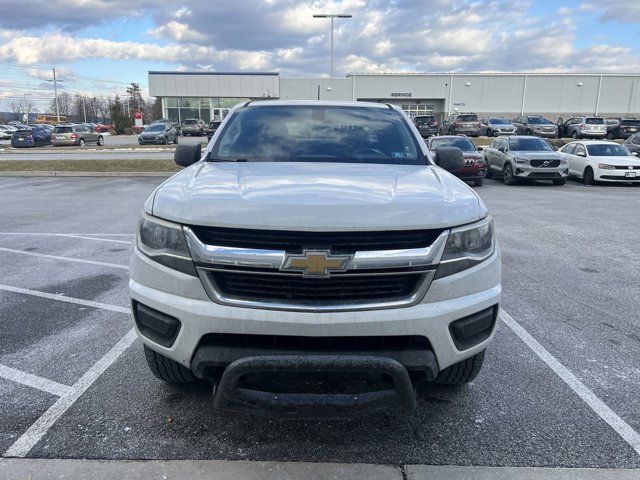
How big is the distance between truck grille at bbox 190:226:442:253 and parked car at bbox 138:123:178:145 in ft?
113

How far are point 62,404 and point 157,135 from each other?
112 feet

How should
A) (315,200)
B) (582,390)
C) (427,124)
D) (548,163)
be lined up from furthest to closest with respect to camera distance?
(427,124)
(548,163)
(582,390)
(315,200)

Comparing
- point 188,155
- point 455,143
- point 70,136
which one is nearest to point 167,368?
point 188,155

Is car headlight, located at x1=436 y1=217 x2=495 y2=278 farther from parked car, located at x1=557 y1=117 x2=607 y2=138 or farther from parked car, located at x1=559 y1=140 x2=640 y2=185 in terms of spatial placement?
parked car, located at x1=557 y1=117 x2=607 y2=138

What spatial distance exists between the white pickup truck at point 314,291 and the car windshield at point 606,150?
56.7 ft

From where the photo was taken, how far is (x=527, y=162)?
Answer: 16500mm

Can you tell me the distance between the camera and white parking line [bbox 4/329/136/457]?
2775 millimetres

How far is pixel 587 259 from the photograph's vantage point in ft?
22.7

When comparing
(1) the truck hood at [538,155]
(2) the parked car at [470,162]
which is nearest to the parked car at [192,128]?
(2) the parked car at [470,162]

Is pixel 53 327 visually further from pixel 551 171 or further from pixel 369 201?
pixel 551 171

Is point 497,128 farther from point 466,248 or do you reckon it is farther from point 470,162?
point 466,248

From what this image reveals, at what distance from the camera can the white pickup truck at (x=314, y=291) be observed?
7.78 feet

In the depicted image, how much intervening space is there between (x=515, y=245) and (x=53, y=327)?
6283 millimetres

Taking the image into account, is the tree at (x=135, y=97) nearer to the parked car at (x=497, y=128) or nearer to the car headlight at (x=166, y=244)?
the parked car at (x=497, y=128)
